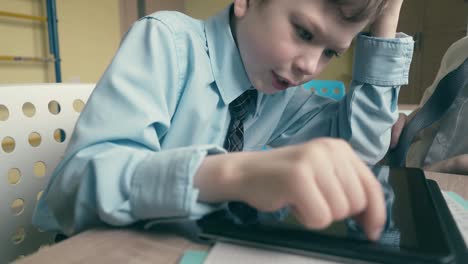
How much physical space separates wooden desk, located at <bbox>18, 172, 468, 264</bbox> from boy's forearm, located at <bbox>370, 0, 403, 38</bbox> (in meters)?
0.55

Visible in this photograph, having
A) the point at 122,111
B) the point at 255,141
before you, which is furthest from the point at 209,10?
the point at 122,111

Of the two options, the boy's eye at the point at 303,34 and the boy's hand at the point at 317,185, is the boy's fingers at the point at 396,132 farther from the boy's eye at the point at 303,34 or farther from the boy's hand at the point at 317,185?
the boy's hand at the point at 317,185

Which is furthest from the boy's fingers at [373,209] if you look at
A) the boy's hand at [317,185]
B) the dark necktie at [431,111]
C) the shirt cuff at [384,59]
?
the dark necktie at [431,111]

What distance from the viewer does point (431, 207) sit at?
1.22 feet

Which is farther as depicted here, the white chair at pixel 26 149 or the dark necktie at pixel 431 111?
the dark necktie at pixel 431 111

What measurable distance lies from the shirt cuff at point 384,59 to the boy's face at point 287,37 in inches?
5.9

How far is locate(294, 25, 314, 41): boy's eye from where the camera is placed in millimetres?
505

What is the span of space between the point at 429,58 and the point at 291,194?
2993 mm

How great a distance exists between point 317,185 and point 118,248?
0.56 feet

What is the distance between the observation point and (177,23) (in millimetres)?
540

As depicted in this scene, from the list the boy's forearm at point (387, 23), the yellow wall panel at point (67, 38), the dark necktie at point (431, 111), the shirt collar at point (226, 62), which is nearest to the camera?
the shirt collar at point (226, 62)

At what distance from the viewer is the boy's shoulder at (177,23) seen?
1.71 ft

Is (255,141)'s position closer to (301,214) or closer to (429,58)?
(301,214)

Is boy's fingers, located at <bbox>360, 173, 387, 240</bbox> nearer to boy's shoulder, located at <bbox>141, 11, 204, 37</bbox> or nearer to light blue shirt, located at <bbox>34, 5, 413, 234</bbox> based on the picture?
light blue shirt, located at <bbox>34, 5, 413, 234</bbox>
